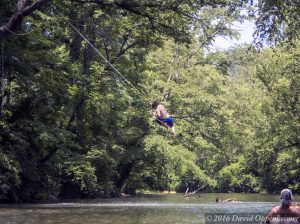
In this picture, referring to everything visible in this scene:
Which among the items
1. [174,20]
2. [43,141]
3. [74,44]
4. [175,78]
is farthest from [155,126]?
[174,20]

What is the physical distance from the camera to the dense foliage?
27.2m

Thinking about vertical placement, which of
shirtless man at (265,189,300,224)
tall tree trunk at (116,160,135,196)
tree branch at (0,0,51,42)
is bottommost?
shirtless man at (265,189,300,224)

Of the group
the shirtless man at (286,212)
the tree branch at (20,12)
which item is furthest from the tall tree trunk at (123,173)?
the shirtless man at (286,212)

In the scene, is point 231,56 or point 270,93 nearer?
point 270,93

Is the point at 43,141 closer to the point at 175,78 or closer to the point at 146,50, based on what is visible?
the point at 146,50

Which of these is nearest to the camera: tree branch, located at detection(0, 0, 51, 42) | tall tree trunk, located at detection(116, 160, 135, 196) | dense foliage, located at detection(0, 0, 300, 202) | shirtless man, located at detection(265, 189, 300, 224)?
shirtless man, located at detection(265, 189, 300, 224)

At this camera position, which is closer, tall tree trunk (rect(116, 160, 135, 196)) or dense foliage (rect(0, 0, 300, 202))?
dense foliage (rect(0, 0, 300, 202))

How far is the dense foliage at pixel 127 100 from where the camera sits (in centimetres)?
2722

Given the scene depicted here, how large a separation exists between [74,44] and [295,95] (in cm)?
1912

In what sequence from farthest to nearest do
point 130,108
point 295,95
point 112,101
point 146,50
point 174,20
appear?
point 295,95, point 130,108, point 146,50, point 112,101, point 174,20

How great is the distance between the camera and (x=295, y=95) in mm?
44969

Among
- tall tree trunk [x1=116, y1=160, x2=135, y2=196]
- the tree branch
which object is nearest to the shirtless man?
the tree branch

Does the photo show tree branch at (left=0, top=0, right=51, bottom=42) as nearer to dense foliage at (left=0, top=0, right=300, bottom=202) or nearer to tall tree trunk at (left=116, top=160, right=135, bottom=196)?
dense foliage at (left=0, top=0, right=300, bottom=202)

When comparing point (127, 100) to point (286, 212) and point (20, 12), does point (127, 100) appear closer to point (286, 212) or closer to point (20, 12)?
point (20, 12)
